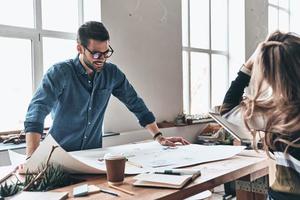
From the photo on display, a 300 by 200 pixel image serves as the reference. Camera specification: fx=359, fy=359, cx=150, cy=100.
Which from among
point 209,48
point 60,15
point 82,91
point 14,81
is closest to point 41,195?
point 82,91

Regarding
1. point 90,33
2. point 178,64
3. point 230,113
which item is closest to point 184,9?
point 178,64

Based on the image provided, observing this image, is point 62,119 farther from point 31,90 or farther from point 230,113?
point 31,90

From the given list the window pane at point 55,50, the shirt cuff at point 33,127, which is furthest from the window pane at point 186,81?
the shirt cuff at point 33,127

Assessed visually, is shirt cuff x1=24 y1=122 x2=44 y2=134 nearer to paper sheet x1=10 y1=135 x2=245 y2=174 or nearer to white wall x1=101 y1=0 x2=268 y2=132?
paper sheet x1=10 y1=135 x2=245 y2=174

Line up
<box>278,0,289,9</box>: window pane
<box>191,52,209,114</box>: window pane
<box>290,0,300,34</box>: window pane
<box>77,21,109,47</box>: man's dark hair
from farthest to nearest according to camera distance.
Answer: <box>290,0,300,34</box>: window pane, <box>278,0,289,9</box>: window pane, <box>191,52,209,114</box>: window pane, <box>77,21,109,47</box>: man's dark hair

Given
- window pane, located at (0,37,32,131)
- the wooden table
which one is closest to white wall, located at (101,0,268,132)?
window pane, located at (0,37,32,131)

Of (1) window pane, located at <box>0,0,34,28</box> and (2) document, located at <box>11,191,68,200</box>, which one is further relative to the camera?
(1) window pane, located at <box>0,0,34,28</box>

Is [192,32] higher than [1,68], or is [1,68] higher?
[192,32]

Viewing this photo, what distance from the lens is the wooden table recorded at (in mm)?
1092

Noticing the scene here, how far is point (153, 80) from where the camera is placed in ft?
12.1

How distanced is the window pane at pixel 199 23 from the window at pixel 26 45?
192 centimetres

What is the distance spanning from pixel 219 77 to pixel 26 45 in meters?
3.13

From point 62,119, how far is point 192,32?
320 cm

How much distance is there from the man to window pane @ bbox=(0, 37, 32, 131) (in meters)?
1.06
